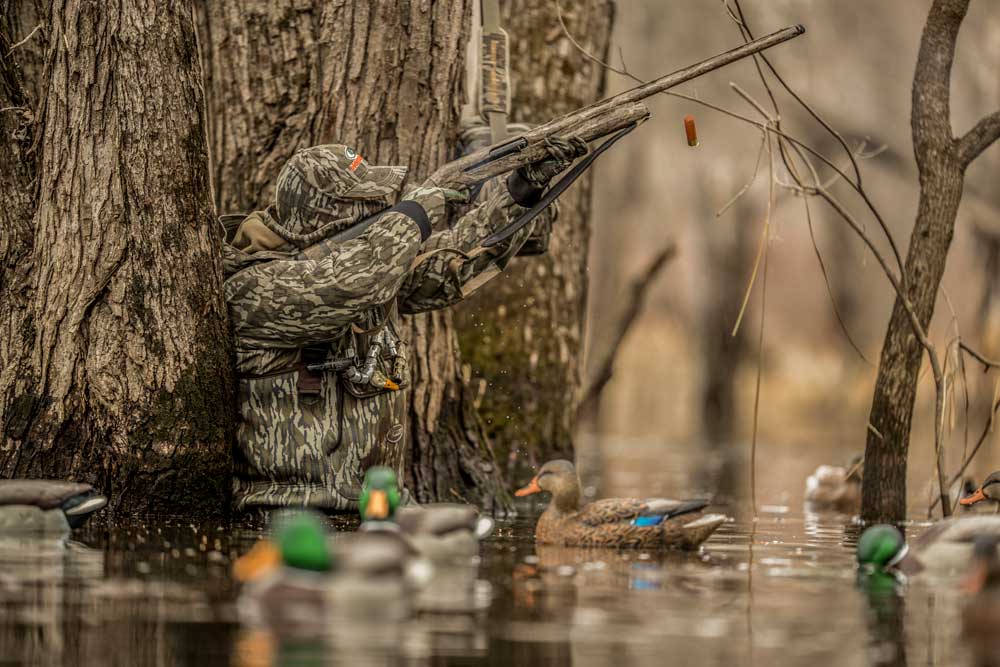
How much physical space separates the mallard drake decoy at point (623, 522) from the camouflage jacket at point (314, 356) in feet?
3.58

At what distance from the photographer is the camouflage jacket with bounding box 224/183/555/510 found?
8.62 m

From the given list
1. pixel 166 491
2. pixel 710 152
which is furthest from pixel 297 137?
pixel 710 152

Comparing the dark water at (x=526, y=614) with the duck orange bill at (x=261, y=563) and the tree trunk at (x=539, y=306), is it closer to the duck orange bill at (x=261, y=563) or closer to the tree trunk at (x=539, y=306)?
the duck orange bill at (x=261, y=563)

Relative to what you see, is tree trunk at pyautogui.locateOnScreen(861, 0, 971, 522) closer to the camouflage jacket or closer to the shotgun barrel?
the shotgun barrel

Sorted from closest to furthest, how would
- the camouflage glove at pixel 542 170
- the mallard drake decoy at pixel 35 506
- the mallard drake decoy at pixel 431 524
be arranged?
the mallard drake decoy at pixel 431 524 < the mallard drake decoy at pixel 35 506 < the camouflage glove at pixel 542 170

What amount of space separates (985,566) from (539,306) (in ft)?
24.3

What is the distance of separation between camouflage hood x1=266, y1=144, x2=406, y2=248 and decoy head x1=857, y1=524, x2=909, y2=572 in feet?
10.2

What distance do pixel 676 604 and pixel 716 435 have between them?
83.9 ft

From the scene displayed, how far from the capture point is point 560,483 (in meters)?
8.60

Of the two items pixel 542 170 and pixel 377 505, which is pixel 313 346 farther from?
pixel 377 505

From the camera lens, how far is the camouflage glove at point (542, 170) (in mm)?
9195

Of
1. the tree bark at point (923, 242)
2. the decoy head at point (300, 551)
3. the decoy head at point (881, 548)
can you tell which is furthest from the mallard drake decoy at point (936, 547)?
the tree bark at point (923, 242)

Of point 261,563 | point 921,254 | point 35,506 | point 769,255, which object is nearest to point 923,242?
point 921,254

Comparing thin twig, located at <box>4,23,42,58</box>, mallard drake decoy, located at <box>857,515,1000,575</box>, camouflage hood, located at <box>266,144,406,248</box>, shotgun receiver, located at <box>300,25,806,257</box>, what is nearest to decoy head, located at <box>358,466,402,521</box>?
mallard drake decoy, located at <box>857,515,1000,575</box>
